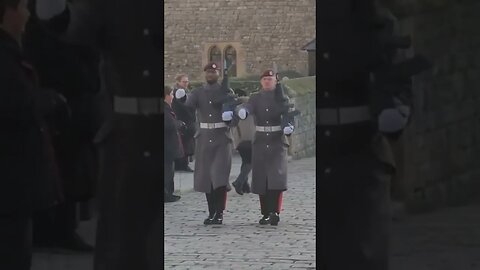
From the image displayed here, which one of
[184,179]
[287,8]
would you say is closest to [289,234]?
[184,179]

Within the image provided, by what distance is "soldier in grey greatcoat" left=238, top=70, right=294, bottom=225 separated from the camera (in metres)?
7.76

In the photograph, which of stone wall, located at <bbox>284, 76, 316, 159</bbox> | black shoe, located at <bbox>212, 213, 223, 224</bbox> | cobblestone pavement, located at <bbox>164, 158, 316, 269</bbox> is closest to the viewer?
cobblestone pavement, located at <bbox>164, 158, 316, 269</bbox>

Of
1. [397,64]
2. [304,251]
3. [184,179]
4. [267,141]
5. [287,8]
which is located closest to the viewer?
[397,64]

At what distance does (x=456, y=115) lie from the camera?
2.48 metres

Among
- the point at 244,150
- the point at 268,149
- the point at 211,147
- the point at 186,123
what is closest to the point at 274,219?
the point at 268,149

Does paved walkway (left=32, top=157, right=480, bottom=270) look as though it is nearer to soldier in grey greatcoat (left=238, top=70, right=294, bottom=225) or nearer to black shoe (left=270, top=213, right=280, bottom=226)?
black shoe (left=270, top=213, right=280, bottom=226)

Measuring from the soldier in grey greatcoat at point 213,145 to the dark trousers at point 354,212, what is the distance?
5.26 meters

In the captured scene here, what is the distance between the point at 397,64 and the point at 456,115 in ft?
0.75

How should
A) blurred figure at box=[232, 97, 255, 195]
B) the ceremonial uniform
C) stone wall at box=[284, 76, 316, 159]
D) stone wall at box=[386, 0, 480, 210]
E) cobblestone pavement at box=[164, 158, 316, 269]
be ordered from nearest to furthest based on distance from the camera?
stone wall at box=[386, 0, 480, 210] < cobblestone pavement at box=[164, 158, 316, 269] < blurred figure at box=[232, 97, 255, 195] < the ceremonial uniform < stone wall at box=[284, 76, 316, 159]
